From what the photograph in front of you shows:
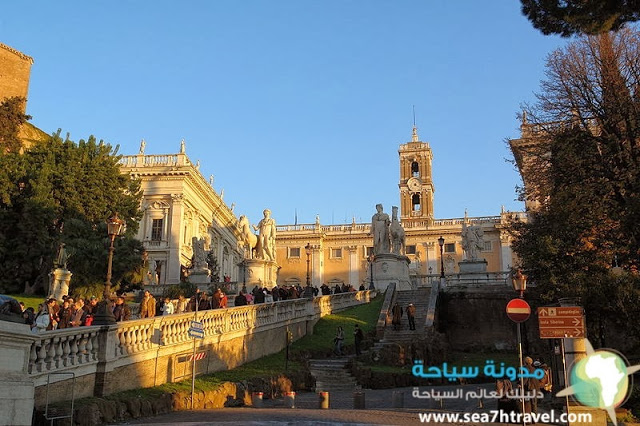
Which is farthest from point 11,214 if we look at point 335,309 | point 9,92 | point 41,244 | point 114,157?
point 9,92

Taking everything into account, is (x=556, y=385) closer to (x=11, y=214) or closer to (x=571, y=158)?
(x=571, y=158)

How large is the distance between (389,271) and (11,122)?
33.2 meters

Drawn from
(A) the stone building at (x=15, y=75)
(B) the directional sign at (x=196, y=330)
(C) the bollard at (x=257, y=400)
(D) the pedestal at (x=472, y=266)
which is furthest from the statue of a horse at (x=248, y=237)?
(A) the stone building at (x=15, y=75)

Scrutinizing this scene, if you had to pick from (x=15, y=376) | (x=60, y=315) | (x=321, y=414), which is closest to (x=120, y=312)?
(x=60, y=315)

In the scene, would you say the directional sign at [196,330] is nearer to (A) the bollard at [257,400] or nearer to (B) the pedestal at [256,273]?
(A) the bollard at [257,400]

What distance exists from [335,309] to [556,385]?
15.2m

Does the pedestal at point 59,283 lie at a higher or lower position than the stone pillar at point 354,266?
lower

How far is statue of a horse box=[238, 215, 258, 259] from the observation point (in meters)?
31.6

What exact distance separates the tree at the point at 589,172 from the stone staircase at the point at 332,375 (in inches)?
284

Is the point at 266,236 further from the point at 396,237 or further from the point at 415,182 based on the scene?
the point at 415,182

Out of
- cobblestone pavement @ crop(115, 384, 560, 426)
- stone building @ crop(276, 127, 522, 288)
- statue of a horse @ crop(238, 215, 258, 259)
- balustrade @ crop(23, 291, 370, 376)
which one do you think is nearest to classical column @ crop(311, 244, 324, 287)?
stone building @ crop(276, 127, 522, 288)

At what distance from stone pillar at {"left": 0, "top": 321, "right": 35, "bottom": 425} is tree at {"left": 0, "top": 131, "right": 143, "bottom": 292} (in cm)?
2694

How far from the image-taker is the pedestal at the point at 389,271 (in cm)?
3669

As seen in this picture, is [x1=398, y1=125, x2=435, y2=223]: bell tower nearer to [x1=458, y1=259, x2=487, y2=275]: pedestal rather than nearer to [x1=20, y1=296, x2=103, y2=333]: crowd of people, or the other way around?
[x1=458, y1=259, x2=487, y2=275]: pedestal
